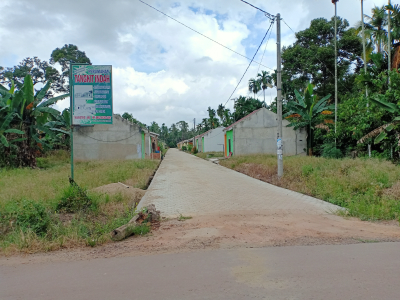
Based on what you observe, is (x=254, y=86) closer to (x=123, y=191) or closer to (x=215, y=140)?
(x=215, y=140)

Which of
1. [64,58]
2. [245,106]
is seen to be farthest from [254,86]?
[64,58]

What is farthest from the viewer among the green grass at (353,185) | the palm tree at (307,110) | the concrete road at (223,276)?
the palm tree at (307,110)

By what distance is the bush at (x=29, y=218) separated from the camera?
6223mm

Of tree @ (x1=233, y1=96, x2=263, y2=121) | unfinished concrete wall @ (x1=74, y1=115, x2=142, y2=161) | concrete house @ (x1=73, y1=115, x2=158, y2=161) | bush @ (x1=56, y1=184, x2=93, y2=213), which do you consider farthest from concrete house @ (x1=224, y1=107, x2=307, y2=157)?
bush @ (x1=56, y1=184, x2=93, y2=213)

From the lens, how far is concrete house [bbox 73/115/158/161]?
87.9ft

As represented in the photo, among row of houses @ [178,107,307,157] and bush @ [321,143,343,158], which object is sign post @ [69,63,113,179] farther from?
row of houses @ [178,107,307,157]

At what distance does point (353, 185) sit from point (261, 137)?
1857 cm

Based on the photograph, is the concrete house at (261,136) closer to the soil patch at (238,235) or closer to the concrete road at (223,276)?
the soil patch at (238,235)

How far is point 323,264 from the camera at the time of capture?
15.0 feet

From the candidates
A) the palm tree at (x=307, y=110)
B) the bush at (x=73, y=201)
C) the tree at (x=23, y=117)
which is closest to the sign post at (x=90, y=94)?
the bush at (x=73, y=201)

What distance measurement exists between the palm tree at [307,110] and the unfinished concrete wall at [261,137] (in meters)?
1.77

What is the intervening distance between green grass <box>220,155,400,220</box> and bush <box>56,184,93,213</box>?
663 cm

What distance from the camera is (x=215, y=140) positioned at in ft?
161

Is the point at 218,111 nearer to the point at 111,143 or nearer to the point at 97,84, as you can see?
the point at 111,143
